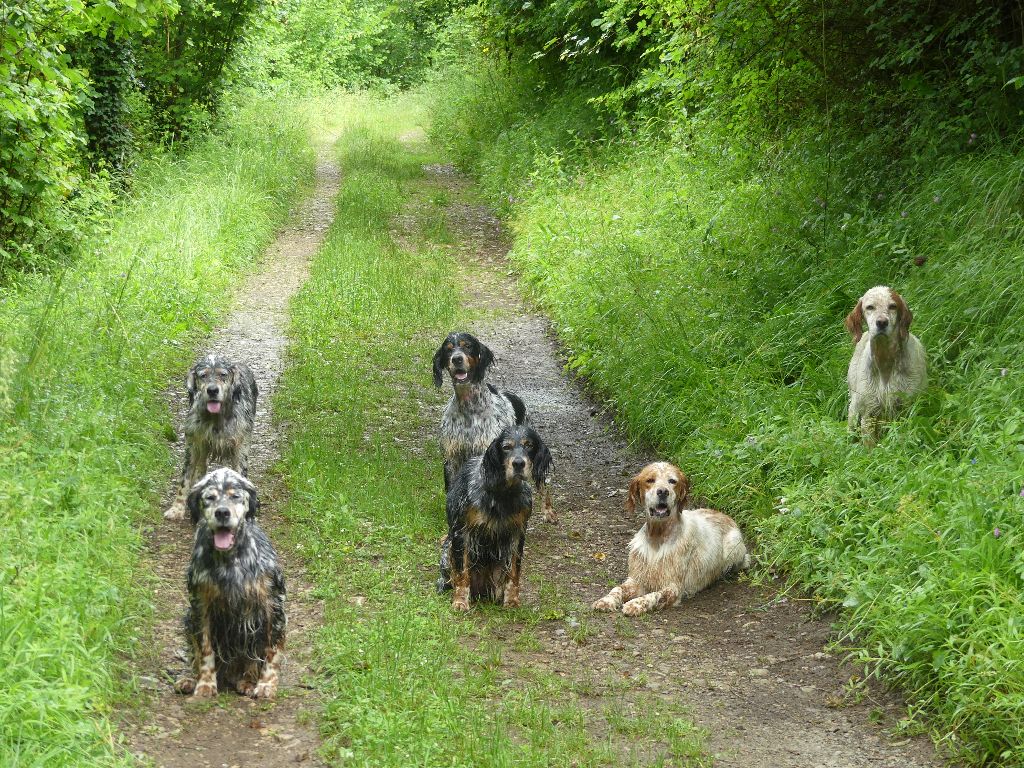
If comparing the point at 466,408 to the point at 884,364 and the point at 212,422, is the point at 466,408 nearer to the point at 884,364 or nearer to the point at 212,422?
the point at 212,422

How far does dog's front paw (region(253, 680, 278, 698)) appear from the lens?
532cm

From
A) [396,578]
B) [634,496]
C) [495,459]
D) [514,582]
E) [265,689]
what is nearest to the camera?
[265,689]

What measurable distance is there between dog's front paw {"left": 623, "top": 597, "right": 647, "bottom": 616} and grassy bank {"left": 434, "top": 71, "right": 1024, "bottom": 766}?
0.94 m

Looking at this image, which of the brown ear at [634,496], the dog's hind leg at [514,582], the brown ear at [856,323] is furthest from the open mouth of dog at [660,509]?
the brown ear at [856,323]

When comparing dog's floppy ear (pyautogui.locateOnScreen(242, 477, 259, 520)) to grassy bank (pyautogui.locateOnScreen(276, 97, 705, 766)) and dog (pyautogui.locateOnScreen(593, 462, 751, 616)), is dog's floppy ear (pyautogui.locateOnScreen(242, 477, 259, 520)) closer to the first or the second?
grassy bank (pyautogui.locateOnScreen(276, 97, 705, 766))

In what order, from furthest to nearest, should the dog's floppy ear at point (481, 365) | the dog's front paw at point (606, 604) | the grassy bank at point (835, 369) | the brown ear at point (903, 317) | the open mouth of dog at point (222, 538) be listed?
the dog's floppy ear at point (481, 365)
the brown ear at point (903, 317)
the dog's front paw at point (606, 604)
the grassy bank at point (835, 369)
the open mouth of dog at point (222, 538)

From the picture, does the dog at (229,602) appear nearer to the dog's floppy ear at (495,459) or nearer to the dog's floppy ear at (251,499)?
the dog's floppy ear at (251,499)

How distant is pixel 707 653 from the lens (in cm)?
640

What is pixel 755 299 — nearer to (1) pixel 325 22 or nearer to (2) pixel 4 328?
(2) pixel 4 328

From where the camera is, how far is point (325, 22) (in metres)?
41.5

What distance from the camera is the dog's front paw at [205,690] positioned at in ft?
17.2

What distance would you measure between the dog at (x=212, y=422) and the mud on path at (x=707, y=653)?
229 centimetres

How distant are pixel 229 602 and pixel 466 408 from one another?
127 inches

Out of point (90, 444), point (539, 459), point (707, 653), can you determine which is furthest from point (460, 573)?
point (90, 444)
